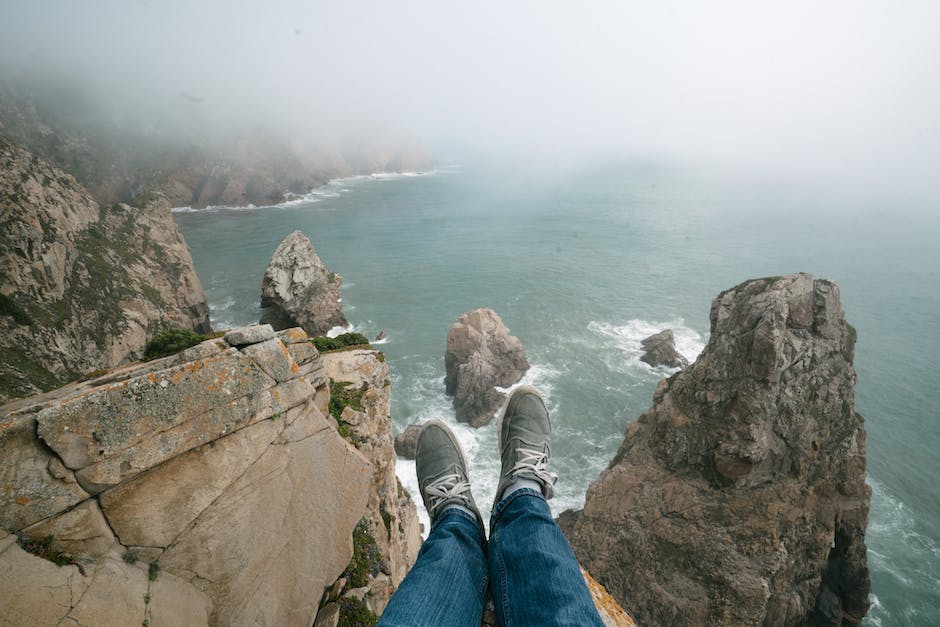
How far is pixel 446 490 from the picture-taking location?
241 inches

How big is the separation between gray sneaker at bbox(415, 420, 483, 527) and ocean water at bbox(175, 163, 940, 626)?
54.5ft

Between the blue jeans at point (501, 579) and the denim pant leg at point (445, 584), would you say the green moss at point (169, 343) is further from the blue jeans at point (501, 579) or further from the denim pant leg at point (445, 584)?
the blue jeans at point (501, 579)

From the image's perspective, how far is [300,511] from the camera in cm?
628

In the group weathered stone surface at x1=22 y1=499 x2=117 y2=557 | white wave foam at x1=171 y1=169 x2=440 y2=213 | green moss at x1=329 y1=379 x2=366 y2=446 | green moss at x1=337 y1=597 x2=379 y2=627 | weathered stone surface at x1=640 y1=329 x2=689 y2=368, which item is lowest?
weathered stone surface at x1=640 y1=329 x2=689 y2=368

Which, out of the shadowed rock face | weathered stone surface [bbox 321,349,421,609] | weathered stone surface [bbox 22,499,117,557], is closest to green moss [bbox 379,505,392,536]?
weathered stone surface [bbox 321,349,421,609]

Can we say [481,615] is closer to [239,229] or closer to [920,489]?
[920,489]

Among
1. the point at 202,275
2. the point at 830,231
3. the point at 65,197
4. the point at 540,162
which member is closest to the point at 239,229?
the point at 202,275

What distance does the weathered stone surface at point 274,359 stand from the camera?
6.05m

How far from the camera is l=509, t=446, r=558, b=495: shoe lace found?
19.3 feet

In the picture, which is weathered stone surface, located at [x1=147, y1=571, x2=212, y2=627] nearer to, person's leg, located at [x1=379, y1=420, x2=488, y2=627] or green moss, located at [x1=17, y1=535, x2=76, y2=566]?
green moss, located at [x1=17, y1=535, x2=76, y2=566]

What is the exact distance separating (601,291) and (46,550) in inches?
1939

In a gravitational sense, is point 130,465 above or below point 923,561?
above

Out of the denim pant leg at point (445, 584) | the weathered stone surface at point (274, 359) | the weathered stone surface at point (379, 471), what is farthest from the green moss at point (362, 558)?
the weathered stone surface at point (274, 359)

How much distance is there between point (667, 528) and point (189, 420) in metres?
17.2
